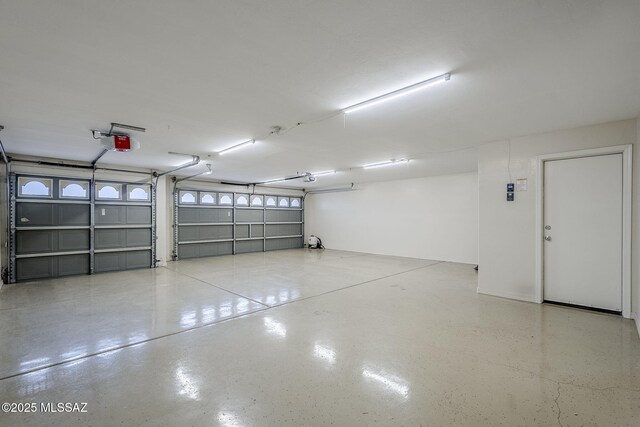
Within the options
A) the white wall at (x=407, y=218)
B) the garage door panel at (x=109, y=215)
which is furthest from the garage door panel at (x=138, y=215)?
the white wall at (x=407, y=218)

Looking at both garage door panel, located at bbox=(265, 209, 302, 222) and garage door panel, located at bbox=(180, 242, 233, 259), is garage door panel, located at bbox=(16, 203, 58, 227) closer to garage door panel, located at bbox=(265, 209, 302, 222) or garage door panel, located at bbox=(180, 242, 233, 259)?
garage door panel, located at bbox=(180, 242, 233, 259)

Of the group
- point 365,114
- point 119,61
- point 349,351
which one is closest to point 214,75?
point 119,61

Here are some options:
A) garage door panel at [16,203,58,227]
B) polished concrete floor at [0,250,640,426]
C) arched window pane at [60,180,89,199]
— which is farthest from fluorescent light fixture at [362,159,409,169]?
garage door panel at [16,203,58,227]

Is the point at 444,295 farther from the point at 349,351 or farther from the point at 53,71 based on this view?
the point at 53,71

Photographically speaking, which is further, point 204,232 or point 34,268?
point 204,232

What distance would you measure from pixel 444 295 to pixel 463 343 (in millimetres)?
1768

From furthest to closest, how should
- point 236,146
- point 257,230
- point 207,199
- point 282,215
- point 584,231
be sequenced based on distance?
point 282,215 → point 257,230 → point 207,199 → point 236,146 → point 584,231

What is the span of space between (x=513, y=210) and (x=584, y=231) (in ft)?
2.75

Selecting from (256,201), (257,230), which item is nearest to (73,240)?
(257,230)

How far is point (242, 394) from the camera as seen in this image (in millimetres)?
1942

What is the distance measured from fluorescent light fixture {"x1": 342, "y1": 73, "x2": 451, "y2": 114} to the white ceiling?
3.8 inches

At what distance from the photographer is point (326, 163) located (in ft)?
21.1

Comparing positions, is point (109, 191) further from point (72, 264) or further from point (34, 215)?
point (72, 264)

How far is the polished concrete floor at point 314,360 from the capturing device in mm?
1765
